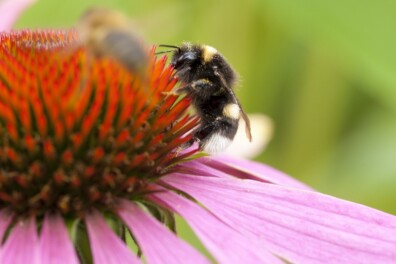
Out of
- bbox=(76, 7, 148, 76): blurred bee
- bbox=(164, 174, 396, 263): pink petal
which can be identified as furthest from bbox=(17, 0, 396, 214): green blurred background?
bbox=(76, 7, 148, 76): blurred bee

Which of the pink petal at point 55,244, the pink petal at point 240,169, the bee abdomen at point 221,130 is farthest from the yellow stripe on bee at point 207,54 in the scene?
the pink petal at point 55,244

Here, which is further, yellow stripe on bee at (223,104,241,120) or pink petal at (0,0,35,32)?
pink petal at (0,0,35,32)

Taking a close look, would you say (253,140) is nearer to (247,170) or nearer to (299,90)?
(247,170)

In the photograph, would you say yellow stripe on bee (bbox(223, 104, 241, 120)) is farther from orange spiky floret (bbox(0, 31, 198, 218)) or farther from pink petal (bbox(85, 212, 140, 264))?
pink petal (bbox(85, 212, 140, 264))

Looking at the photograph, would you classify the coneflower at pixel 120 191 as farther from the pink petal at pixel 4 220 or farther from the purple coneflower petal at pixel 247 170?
the purple coneflower petal at pixel 247 170

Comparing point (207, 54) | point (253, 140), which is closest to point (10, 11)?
point (253, 140)


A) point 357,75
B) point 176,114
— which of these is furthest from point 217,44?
point 176,114

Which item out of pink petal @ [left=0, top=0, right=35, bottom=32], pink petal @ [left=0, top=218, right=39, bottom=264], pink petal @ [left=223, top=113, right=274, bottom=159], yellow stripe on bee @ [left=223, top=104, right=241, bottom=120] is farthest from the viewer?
pink petal @ [left=0, top=0, right=35, bottom=32]
